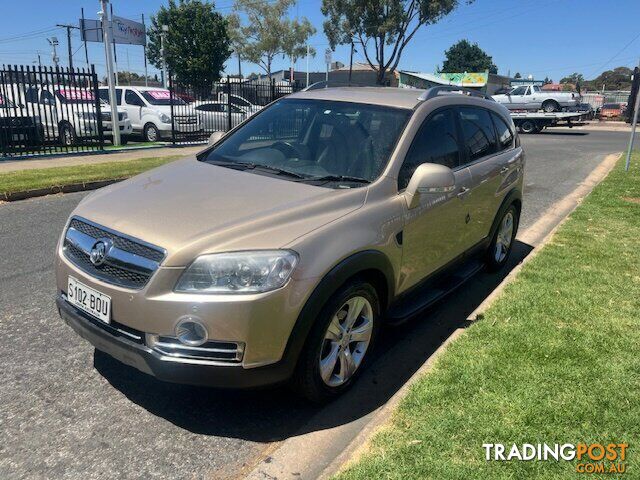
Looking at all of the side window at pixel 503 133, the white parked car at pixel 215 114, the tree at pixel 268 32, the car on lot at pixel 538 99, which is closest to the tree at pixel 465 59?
the tree at pixel 268 32

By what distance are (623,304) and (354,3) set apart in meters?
35.6

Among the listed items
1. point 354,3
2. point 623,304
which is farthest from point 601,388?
point 354,3

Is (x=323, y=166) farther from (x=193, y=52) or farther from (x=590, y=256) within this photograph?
(x=193, y=52)

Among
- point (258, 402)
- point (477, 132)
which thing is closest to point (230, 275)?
point (258, 402)

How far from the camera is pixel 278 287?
248 cm

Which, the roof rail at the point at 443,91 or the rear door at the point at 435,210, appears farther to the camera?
the roof rail at the point at 443,91

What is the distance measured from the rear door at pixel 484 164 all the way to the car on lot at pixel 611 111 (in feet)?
128

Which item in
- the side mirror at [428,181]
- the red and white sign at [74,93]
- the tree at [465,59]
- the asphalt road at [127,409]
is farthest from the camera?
the tree at [465,59]

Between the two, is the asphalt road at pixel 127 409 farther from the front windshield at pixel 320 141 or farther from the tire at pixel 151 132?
the tire at pixel 151 132

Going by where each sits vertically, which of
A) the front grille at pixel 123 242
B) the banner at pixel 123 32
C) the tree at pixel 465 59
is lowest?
the front grille at pixel 123 242

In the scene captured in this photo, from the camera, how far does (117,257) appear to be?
104 inches

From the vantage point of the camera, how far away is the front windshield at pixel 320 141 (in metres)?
3.44

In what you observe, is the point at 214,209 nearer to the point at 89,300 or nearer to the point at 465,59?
the point at 89,300

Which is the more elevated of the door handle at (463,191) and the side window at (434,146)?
the side window at (434,146)
